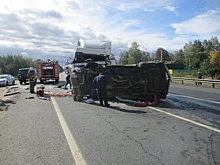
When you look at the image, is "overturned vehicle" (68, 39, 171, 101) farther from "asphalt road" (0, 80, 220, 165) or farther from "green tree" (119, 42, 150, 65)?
"green tree" (119, 42, 150, 65)

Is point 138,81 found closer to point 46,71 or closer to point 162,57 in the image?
point 46,71

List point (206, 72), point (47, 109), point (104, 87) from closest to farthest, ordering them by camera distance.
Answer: point (47, 109), point (104, 87), point (206, 72)

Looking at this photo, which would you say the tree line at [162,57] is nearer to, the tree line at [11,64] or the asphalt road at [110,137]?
the tree line at [11,64]

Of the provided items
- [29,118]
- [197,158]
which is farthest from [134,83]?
[197,158]

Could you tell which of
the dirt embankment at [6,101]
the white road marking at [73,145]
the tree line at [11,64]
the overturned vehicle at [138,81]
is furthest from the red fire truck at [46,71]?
the tree line at [11,64]

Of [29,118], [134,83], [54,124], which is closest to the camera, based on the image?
[54,124]

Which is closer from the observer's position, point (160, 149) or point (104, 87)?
point (160, 149)

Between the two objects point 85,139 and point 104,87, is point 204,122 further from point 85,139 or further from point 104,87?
point 104,87

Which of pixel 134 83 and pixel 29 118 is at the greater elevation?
pixel 134 83

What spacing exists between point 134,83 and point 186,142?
5.82m

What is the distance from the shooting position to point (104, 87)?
9734 mm

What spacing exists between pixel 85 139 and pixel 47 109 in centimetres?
427

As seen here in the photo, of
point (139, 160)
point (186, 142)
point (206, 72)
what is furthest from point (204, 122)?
point (206, 72)

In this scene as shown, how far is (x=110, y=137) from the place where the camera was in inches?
213
